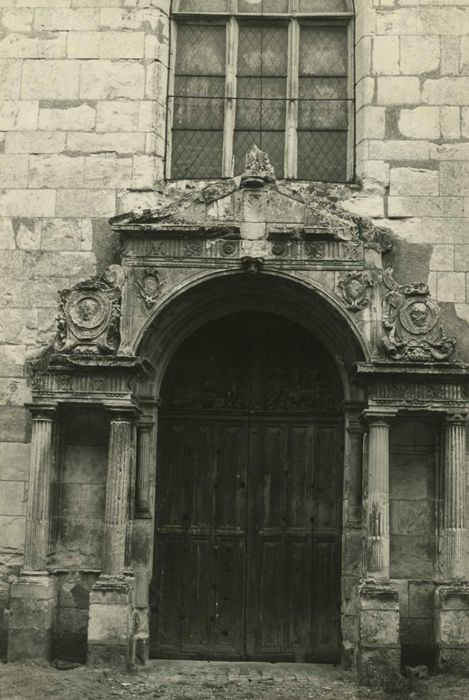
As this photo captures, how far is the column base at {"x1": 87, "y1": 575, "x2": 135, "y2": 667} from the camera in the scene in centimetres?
820

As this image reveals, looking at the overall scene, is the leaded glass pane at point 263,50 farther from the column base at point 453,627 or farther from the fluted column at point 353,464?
the column base at point 453,627

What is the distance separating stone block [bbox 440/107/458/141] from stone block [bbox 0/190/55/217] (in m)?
3.85

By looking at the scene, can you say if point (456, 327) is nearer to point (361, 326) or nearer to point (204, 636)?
point (361, 326)

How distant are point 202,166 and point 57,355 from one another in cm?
254

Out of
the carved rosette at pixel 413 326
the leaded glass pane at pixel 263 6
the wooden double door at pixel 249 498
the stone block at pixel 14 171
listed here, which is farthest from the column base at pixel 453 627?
the leaded glass pane at pixel 263 6

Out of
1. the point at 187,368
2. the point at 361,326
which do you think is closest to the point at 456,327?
the point at 361,326

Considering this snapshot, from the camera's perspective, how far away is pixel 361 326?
28.4 ft

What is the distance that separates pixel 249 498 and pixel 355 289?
2.34m

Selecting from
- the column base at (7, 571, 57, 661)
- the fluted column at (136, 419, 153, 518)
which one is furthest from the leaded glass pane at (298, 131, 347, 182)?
the column base at (7, 571, 57, 661)

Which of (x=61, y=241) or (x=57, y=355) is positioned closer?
(x=57, y=355)

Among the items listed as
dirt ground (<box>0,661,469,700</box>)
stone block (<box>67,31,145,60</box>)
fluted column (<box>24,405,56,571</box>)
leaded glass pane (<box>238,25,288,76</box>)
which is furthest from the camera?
leaded glass pane (<box>238,25,288,76</box>)

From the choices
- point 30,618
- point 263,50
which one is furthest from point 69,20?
point 30,618

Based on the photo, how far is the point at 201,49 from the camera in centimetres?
994

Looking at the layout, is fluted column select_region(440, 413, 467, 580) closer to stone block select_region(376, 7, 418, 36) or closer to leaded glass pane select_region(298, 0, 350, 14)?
stone block select_region(376, 7, 418, 36)
